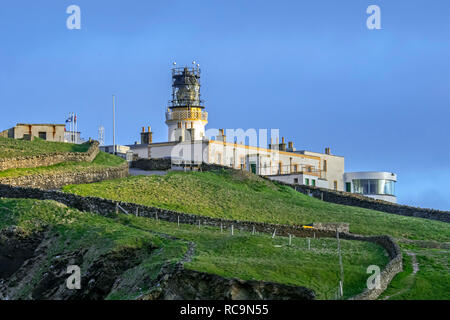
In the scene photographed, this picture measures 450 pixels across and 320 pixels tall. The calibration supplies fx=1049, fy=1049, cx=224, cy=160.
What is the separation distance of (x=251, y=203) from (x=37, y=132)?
97.8ft

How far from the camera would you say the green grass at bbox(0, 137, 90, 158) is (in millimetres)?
89625

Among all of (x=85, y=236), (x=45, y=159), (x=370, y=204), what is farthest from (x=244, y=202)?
(x=85, y=236)

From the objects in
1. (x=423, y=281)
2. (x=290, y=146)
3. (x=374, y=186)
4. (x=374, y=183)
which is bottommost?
(x=423, y=281)

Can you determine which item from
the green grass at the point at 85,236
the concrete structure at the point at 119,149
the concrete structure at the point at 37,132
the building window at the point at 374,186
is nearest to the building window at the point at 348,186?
the building window at the point at 374,186

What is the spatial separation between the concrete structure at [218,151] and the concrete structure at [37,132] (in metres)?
8.55

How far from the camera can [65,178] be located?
82.4 meters

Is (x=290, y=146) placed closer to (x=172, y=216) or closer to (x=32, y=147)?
(x=32, y=147)

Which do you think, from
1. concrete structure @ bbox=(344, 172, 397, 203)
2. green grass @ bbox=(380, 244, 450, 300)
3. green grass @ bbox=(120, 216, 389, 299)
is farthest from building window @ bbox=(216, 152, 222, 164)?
green grass @ bbox=(380, 244, 450, 300)

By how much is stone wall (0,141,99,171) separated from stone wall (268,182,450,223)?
21234 millimetres

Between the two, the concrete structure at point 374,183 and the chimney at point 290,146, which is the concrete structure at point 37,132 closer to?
the chimney at point 290,146

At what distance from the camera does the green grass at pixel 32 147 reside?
8962cm

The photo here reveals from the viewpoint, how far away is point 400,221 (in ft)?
287

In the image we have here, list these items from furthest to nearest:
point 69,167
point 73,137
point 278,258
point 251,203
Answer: point 73,137 → point 69,167 → point 251,203 → point 278,258

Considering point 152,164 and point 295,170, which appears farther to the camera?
point 295,170
